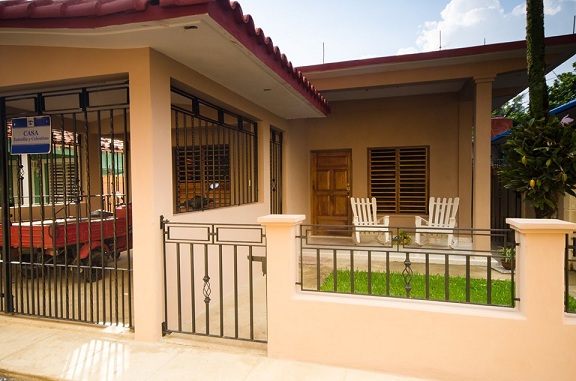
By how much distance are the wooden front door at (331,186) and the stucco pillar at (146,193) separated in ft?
19.0

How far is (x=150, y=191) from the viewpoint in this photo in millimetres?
3125

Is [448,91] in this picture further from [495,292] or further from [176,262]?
[176,262]

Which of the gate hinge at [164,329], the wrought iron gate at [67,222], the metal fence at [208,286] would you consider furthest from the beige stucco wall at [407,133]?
the gate hinge at [164,329]

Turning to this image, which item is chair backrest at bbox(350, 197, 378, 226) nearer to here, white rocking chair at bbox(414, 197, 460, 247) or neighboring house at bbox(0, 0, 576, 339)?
neighboring house at bbox(0, 0, 576, 339)

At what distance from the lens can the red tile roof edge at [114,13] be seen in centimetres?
241

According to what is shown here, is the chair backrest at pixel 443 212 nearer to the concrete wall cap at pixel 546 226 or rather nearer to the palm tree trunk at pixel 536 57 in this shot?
the palm tree trunk at pixel 536 57

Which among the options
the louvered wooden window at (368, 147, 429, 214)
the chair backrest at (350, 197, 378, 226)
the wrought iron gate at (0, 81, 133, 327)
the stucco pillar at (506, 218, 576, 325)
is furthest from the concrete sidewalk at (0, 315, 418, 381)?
the louvered wooden window at (368, 147, 429, 214)

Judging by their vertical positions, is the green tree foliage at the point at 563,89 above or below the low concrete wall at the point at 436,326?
above

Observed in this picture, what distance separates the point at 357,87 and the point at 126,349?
Answer: 223 inches

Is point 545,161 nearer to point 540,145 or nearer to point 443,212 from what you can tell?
point 540,145

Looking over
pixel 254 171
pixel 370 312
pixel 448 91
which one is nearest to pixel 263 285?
pixel 254 171

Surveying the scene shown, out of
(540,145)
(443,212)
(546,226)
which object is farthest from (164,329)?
(443,212)

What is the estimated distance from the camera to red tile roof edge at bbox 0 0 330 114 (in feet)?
7.91

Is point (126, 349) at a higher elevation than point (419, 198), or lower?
lower
